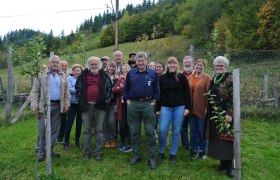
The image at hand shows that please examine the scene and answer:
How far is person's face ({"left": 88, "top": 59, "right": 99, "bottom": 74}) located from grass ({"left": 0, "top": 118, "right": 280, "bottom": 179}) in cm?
166

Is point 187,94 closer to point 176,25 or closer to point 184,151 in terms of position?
point 184,151

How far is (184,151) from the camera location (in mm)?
6770

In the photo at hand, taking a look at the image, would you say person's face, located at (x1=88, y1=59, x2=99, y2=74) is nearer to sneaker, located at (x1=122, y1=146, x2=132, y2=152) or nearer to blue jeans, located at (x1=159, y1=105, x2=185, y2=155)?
blue jeans, located at (x1=159, y1=105, x2=185, y2=155)

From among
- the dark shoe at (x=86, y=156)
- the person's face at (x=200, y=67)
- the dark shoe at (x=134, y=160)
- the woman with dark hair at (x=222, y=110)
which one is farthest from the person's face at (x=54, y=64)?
the woman with dark hair at (x=222, y=110)

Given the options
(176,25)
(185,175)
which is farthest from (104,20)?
(185,175)

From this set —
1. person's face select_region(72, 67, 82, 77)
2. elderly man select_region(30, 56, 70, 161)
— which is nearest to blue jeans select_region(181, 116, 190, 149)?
elderly man select_region(30, 56, 70, 161)

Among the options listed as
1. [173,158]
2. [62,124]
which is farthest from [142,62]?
[62,124]

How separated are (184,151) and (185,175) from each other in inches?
47.3

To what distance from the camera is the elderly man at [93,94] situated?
6.04 meters

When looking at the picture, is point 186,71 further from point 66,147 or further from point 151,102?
point 66,147

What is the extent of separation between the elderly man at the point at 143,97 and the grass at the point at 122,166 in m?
0.42

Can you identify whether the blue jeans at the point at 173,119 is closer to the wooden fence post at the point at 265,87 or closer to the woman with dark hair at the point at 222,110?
the woman with dark hair at the point at 222,110

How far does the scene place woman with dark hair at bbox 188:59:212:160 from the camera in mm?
6078

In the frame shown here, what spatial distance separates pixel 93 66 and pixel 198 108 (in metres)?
2.05
